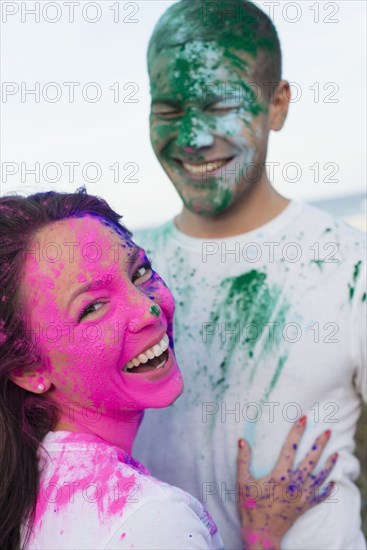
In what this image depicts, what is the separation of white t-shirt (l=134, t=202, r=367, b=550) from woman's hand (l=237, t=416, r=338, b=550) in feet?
0.10

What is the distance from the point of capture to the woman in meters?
1.48

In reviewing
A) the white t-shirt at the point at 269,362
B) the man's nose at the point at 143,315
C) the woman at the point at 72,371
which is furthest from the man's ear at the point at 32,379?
the white t-shirt at the point at 269,362

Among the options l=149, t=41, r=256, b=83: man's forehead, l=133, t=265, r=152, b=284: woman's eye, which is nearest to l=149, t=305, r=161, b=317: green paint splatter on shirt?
l=133, t=265, r=152, b=284: woman's eye

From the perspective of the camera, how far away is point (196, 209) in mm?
2252

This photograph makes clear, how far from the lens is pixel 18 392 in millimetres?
1699

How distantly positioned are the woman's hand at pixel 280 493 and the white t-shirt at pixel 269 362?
3 cm

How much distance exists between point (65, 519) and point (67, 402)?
0.30 metres

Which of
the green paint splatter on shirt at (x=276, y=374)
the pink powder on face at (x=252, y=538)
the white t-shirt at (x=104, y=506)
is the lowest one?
the pink powder on face at (x=252, y=538)

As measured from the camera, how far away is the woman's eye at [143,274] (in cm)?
176

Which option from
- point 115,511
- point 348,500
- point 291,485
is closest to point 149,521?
point 115,511

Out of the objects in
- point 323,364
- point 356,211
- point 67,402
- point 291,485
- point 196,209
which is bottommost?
point 356,211

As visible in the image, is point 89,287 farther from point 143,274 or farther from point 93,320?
point 143,274

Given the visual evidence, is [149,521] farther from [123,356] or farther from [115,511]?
[123,356]

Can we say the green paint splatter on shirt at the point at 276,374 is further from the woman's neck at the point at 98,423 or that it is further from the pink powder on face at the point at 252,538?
the woman's neck at the point at 98,423
